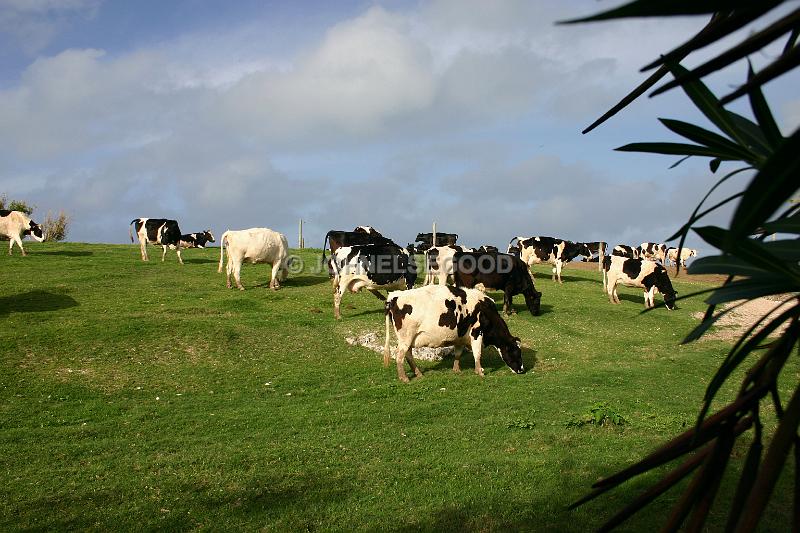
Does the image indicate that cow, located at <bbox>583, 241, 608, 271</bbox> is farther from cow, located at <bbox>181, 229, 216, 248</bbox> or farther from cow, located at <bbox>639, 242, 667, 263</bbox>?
cow, located at <bbox>181, 229, 216, 248</bbox>

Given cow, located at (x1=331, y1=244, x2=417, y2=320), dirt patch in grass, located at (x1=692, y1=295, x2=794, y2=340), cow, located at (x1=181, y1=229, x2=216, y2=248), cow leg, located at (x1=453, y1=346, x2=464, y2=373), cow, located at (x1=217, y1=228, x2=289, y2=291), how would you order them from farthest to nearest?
1. cow, located at (x1=181, y1=229, x2=216, y2=248)
2. cow, located at (x1=217, y1=228, x2=289, y2=291)
3. cow, located at (x1=331, y1=244, x2=417, y2=320)
4. dirt patch in grass, located at (x1=692, y1=295, x2=794, y2=340)
5. cow leg, located at (x1=453, y1=346, x2=464, y2=373)

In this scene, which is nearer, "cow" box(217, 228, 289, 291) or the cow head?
"cow" box(217, 228, 289, 291)

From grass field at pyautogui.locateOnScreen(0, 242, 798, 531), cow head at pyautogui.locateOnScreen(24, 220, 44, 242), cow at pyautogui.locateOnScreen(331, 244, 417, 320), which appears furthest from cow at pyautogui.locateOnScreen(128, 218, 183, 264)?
cow at pyautogui.locateOnScreen(331, 244, 417, 320)

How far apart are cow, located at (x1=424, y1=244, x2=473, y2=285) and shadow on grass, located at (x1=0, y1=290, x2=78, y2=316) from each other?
37.6ft

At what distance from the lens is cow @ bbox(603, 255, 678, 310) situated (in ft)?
74.5

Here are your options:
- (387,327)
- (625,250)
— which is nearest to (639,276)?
(387,327)

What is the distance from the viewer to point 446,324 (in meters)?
13.1

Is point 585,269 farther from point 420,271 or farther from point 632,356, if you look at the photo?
point 632,356

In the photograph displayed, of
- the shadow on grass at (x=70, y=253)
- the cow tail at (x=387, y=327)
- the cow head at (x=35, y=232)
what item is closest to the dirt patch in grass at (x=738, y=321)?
the cow tail at (x=387, y=327)

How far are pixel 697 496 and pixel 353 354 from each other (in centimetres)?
1403

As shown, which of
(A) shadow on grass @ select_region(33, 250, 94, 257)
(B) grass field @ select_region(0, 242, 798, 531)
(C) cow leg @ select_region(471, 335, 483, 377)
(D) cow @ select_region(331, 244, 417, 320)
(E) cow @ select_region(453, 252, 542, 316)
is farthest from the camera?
(A) shadow on grass @ select_region(33, 250, 94, 257)

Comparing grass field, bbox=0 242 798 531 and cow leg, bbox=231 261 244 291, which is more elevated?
cow leg, bbox=231 261 244 291

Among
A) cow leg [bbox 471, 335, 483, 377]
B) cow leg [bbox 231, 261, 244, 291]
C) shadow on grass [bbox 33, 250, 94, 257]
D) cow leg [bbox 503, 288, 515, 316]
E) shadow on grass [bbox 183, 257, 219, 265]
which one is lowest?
cow leg [bbox 471, 335, 483, 377]

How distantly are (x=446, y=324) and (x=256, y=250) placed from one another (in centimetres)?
1192
